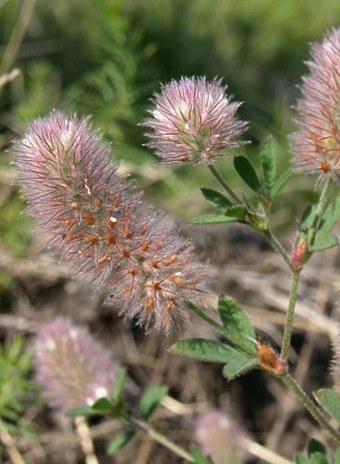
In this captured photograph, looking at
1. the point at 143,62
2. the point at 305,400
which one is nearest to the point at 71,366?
the point at 305,400

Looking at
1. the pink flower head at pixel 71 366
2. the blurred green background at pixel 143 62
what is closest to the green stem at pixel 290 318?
the pink flower head at pixel 71 366

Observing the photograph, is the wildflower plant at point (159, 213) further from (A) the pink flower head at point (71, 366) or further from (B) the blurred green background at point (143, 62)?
(B) the blurred green background at point (143, 62)

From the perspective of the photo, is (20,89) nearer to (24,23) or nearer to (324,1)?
(24,23)

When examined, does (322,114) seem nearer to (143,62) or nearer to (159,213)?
(159,213)

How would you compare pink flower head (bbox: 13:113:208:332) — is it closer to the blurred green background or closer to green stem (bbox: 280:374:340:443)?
green stem (bbox: 280:374:340:443)

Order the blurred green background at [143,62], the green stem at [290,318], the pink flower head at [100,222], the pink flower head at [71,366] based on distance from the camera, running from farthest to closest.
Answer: the blurred green background at [143,62] → the pink flower head at [71,366] → the green stem at [290,318] → the pink flower head at [100,222]

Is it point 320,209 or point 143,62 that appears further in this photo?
Answer: point 143,62
